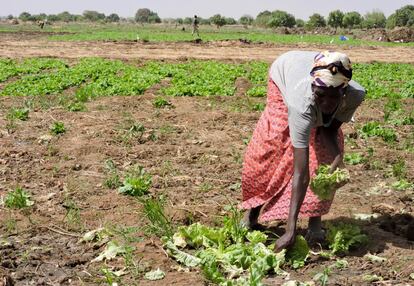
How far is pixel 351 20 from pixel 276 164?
271ft

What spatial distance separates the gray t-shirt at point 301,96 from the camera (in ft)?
12.8

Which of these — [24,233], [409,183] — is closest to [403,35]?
[409,183]

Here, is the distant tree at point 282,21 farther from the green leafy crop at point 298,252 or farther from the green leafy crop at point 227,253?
the green leafy crop at point 298,252

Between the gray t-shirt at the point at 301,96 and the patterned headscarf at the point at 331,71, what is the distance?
0.40ft

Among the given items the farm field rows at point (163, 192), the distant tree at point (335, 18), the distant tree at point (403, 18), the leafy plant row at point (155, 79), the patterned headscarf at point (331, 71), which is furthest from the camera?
the distant tree at point (403, 18)

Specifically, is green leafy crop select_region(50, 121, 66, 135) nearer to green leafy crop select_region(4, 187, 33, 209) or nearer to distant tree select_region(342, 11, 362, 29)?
green leafy crop select_region(4, 187, 33, 209)

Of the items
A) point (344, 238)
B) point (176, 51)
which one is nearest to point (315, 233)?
point (344, 238)

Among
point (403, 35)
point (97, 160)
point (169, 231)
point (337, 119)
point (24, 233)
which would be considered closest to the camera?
point (337, 119)

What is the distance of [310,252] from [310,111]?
1221mm

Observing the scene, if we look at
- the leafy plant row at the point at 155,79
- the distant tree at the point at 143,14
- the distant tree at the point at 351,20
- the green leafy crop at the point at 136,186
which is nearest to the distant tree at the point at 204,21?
the distant tree at the point at 143,14

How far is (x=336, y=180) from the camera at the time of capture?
4.07 m

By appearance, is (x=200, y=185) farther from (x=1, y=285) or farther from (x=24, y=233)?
(x=1, y=285)

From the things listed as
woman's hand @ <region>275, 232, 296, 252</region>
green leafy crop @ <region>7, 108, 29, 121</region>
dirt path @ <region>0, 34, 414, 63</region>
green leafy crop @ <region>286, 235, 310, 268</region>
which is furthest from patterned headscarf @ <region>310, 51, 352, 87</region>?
dirt path @ <region>0, 34, 414, 63</region>

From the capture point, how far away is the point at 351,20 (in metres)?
82.2
